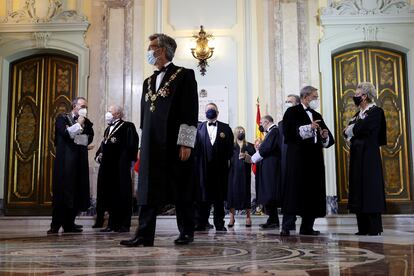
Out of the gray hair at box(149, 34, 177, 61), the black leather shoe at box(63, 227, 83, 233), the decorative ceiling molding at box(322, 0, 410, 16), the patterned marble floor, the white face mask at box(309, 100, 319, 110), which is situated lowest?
the black leather shoe at box(63, 227, 83, 233)

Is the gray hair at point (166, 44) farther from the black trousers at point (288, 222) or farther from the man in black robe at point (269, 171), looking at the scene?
the man in black robe at point (269, 171)

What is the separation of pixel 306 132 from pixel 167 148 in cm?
168

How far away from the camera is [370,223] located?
468 centimetres

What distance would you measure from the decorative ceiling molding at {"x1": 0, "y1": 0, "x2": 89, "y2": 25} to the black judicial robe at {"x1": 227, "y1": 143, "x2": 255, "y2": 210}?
387 cm

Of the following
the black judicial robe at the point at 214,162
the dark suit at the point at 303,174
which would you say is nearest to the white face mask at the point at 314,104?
the dark suit at the point at 303,174

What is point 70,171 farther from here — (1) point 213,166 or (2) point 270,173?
(2) point 270,173

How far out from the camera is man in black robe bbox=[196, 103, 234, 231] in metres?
5.57

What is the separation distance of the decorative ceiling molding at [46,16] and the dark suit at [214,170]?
4.14m

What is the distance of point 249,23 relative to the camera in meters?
8.59

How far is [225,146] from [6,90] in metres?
4.91

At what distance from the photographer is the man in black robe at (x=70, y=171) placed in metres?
5.29

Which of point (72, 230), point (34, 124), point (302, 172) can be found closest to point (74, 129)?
point (72, 230)

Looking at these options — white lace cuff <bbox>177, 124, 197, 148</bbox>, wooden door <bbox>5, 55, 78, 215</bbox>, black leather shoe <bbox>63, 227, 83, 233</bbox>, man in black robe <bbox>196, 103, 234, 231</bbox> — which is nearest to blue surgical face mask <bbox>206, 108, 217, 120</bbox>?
man in black robe <bbox>196, 103, 234, 231</bbox>

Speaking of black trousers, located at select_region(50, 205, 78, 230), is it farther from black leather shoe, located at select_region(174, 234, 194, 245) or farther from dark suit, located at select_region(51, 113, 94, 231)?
black leather shoe, located at select_region(174, 234, 194, 245)
